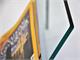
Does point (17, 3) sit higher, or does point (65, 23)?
point (17, 3)

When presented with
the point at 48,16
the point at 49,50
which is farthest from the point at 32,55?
the point at 48,16

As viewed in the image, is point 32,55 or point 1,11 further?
point 1,11

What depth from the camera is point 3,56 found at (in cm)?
99

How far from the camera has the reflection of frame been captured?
3.10 feet

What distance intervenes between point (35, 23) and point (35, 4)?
0.33 ft

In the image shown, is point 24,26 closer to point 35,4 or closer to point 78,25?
point 35,4

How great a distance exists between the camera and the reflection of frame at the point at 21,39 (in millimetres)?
945

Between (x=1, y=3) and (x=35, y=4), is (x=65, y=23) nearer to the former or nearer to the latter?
(x=35, y=4)

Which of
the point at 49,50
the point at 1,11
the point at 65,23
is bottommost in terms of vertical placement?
the point at 49,50

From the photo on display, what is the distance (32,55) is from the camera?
0.93 metres

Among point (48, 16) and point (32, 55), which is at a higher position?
Answer: point (48, 16)

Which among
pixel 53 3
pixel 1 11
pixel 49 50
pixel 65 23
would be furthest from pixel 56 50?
pixel 1 11

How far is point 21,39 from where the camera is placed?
98cm

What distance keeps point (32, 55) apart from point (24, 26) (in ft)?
0.53
